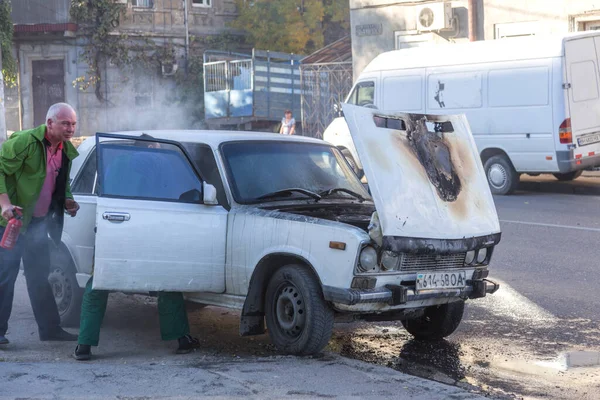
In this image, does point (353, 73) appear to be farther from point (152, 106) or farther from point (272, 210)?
point (272, 210)

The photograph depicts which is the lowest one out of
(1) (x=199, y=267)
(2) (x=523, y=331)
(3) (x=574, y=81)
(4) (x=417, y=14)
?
(2) (x=523, y=331)

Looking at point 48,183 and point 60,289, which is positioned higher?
point 48,183

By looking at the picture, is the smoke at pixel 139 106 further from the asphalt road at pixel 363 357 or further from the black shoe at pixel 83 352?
the black shoe at pixel 83 352

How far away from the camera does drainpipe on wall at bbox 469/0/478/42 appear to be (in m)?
23.8

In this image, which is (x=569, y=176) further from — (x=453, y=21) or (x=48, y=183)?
(x=48, y=183)

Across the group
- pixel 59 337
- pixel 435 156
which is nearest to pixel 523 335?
pixel 435 156

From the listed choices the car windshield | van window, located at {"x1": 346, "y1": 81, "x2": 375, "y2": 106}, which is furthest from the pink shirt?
van window, located at {"x1": 346, "y1": 81, "x2": 375, "y2": 106}

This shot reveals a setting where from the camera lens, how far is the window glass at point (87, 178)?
8.05 meters

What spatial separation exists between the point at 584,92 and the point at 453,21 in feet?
27.9

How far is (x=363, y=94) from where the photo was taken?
19734mm

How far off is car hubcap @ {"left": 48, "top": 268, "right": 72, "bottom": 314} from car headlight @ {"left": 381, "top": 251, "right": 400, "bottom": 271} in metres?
2.86

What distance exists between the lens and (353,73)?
27672 millimetres

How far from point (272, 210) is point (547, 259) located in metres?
4.72

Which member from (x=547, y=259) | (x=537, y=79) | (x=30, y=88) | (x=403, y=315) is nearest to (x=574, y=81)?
(x=537, y=79)
